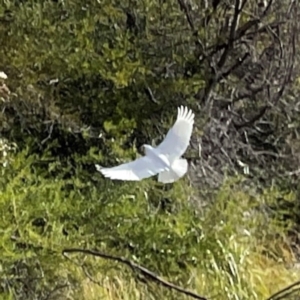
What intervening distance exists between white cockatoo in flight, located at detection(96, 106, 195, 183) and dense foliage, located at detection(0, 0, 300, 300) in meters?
0.14

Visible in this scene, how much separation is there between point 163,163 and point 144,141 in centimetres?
56

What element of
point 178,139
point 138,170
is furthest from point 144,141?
point 138,170

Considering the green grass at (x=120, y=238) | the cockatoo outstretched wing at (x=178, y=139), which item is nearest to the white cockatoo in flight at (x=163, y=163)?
the cockatoo outstretched wing at (x=178, y=139)

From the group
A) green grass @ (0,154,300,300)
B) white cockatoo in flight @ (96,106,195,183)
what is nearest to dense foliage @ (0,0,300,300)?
green grass @ (0,154,300,300)

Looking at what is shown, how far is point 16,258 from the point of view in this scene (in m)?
1.85

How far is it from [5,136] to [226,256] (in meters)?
0.65

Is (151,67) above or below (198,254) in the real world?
above

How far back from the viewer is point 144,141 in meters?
2.51

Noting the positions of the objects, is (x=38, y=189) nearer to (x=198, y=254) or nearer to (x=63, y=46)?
(x=198, y=254)

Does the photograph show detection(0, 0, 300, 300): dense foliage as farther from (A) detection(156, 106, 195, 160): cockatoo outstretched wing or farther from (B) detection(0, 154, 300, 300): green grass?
(A) detection(156, 106, 195, 160): cockatoo outstretched wing

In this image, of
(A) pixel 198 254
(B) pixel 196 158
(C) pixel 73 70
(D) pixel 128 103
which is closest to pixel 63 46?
(C) pixel 73 70

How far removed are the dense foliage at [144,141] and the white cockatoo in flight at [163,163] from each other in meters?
0.14

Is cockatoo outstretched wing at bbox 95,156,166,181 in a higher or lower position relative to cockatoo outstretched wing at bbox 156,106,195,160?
lower

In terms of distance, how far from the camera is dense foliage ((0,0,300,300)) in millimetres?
2006
